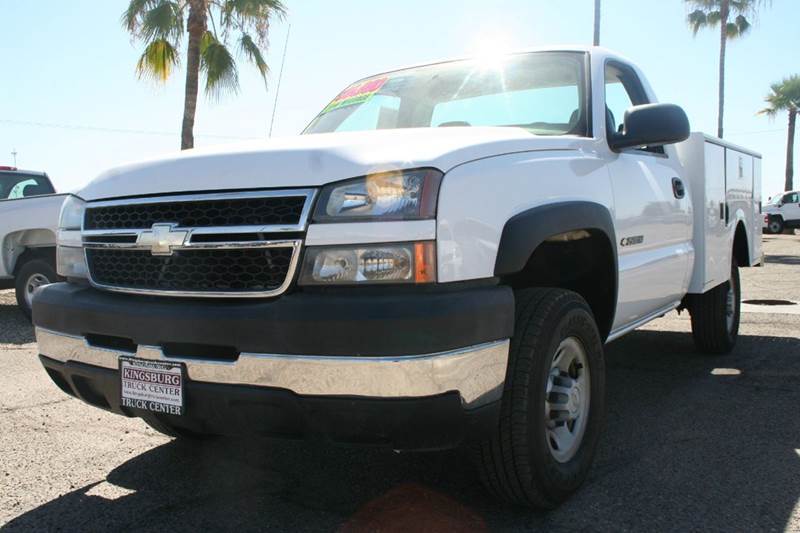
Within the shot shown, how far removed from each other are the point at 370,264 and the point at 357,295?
4.0 inches

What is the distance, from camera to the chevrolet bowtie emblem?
8.09 ft

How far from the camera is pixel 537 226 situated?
2596mm

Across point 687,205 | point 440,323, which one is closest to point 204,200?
point 440,323

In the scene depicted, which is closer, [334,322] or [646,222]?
[334,322]

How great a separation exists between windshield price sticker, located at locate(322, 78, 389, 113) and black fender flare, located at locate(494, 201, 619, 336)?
1.55 metres

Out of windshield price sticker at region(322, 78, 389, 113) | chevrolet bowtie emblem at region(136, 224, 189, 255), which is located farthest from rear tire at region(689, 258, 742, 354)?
chevrolet bowtie emblem at region(136, 224, 189, 255)

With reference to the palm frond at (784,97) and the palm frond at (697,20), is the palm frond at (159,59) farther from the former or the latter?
the palm frond at (784,97)

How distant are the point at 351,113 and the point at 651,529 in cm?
257

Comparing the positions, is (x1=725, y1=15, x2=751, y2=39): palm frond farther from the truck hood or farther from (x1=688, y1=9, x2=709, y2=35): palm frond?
the truck hood

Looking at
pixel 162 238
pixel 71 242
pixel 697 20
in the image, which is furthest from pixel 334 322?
pixel 697 20

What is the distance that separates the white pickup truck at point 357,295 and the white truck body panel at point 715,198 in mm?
1460

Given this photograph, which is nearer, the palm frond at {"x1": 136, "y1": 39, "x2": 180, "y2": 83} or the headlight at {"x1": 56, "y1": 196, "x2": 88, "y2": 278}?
the headlight at {"x1": 56, "y1": 196, "x2": 88, "y2": 278}

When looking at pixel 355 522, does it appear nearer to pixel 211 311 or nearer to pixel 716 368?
pixel 211 311

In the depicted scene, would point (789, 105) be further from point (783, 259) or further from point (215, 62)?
point (215, 62)
